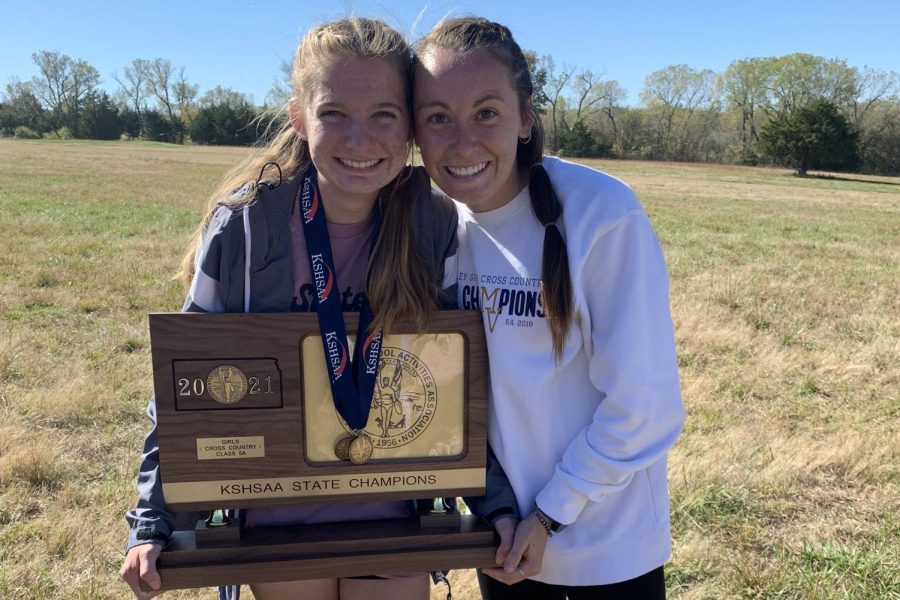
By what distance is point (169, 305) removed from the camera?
23.2 feet

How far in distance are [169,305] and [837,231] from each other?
1339 centimetres

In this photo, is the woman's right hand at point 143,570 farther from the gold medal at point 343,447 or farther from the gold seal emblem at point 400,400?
the gold seal emblem at point 400,400

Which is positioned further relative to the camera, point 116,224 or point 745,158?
point 745,158

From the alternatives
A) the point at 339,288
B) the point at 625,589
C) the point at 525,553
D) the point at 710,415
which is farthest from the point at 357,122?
the point at 710,415

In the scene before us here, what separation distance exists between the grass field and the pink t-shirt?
135 cm

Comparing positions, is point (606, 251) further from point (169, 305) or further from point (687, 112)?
point (687, 112)

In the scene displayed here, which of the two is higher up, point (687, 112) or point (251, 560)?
point (687, 112)

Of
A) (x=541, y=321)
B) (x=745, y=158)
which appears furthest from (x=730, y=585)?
(x=745, y=158)

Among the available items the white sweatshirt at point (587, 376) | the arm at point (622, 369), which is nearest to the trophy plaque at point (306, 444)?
the white sweatshirt at point (587, 376)

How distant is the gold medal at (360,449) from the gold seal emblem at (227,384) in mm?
309

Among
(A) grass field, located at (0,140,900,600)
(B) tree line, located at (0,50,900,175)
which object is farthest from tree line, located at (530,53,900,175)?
(A) grass field, located at (0,140,900,600)

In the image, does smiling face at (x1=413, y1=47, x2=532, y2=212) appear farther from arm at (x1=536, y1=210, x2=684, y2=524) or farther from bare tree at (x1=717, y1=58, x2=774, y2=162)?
bare tree at (x1=717, y1=58, x2=774, y2=162)

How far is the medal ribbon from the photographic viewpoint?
5.71 ft

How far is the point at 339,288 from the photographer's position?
1.90 meters
